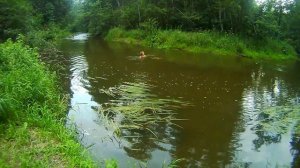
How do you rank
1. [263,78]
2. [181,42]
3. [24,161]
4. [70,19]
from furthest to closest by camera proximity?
[70,19] < [181,42] < [263,78] < [24,161]

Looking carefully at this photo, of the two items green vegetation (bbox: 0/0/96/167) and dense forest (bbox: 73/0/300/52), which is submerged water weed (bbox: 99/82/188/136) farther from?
dense forest (bbox: 73/0/300/52)

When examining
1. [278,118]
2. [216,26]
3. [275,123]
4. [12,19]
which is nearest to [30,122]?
[275,123]

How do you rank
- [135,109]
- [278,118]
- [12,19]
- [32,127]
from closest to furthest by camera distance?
[32,127], [135,109], [278,118], [12,19]

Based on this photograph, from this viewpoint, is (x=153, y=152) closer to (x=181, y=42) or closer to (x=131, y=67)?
(x=131, y=67)

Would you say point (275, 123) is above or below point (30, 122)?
below

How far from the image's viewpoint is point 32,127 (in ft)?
24.4

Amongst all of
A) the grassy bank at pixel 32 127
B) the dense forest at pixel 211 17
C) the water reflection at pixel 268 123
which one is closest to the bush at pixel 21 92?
the grassy bank at pixel 32 127

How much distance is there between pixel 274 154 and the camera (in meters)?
7.86

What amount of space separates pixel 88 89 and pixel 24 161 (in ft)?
24.3

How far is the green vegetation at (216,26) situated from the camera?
27.1 m

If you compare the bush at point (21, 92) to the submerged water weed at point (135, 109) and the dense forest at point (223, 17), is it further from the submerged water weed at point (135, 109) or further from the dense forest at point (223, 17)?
the dense forest at point (223, 17)

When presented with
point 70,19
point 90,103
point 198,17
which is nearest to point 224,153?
point 90,103

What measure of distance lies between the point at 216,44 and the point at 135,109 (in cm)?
1806

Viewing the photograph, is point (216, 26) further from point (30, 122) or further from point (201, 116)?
point (30, 122)
